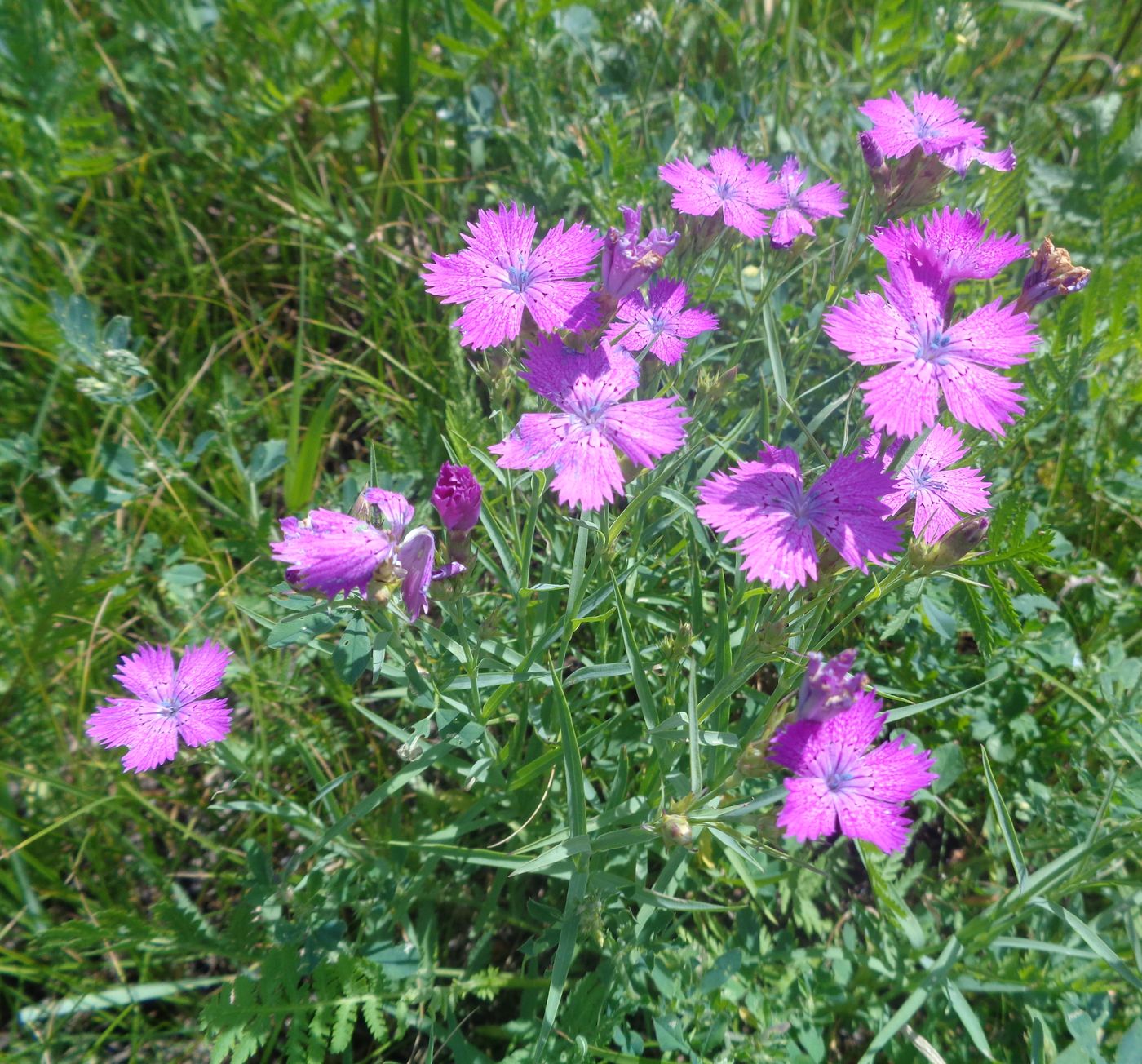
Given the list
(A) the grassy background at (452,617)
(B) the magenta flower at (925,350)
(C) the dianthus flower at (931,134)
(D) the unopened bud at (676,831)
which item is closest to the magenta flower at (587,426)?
(A) the grassy background at (452,617)

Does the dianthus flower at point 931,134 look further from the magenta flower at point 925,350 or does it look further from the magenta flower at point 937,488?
the magenta flower at point 937,488

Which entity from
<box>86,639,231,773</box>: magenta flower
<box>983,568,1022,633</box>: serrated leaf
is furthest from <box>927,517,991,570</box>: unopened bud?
<box>86,639,231,773</box>: magenta flower

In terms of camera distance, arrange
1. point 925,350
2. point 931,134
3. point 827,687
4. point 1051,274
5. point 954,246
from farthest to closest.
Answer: point 931,134, point 1051,274, point 954,246, point 925,350, point 827,687

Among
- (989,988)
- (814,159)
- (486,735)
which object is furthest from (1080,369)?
(486,735)

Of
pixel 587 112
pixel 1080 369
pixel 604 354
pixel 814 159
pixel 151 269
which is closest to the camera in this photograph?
pixel 604 354

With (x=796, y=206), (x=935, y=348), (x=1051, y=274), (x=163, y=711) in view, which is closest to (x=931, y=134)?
(x=796, y=206)

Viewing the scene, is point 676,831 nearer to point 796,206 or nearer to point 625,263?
point 625,263

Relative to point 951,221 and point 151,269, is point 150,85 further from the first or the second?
point 951,221
